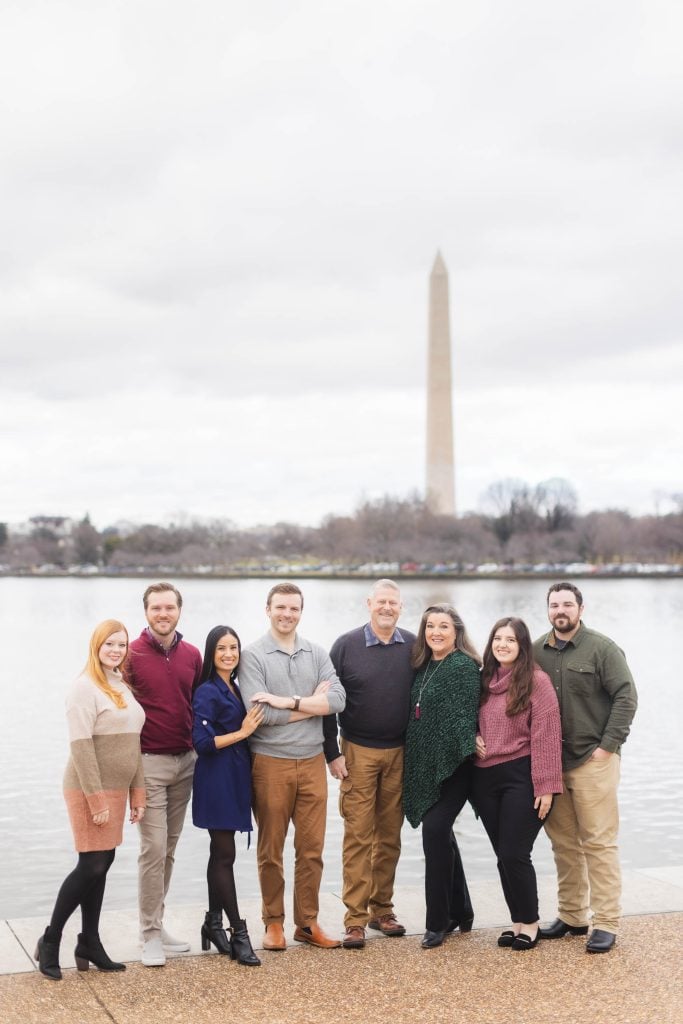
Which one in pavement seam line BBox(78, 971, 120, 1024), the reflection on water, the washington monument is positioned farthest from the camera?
the washington monument

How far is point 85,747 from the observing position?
231 inches

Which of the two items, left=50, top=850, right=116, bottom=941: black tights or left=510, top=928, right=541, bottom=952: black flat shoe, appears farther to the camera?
left=510, top=928, right=541, bottom=952: black flat shoe

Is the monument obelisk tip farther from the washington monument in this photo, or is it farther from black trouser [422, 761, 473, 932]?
black trouser [422, 761, 473, 932]

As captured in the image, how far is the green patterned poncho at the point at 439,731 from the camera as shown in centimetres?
645

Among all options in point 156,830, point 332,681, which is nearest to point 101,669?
point 156,830

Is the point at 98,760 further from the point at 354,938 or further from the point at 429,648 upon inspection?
the point at 429,648

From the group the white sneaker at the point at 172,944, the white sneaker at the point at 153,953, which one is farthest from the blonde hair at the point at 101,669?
the white sneaker at the point at 172,944

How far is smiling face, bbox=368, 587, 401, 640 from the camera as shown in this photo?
260 inches

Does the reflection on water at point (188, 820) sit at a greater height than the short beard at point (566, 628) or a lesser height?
lesser

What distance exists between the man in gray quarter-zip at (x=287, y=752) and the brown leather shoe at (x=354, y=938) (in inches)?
3.2

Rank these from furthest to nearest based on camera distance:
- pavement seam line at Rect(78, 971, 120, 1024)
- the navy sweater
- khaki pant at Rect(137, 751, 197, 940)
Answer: the navy sweater < khaki pant at Rect(137, 751, 197, 940) < pavement seam line at Rect(78, 971, 120, 1024)

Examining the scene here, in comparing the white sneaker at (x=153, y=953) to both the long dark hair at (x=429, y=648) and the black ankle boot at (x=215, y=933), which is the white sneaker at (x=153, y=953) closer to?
the black ankle boot at (x=215, y=933)

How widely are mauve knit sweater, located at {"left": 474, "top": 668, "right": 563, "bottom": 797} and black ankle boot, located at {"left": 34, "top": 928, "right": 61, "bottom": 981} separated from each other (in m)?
2.40

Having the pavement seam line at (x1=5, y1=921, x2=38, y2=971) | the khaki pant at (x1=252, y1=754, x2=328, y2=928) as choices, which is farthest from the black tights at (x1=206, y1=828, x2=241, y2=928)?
the pavement seam line at (x1=5, y1=921, x2=38, y2=971)
